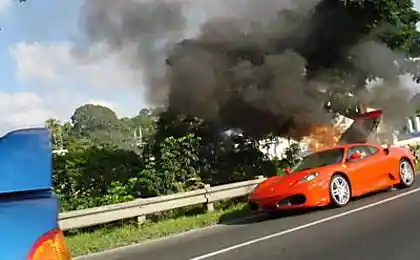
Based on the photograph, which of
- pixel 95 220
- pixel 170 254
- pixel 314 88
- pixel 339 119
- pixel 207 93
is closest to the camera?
pixel 170 254

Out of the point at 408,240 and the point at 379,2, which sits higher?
the point at 379,2

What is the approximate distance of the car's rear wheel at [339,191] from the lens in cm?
1049

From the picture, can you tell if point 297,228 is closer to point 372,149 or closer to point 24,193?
point 372,149

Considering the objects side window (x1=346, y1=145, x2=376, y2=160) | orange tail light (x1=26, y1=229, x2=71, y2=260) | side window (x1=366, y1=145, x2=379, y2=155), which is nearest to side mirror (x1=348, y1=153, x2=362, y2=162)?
side window (x1=346, y1=145, x2=376, y2=160)

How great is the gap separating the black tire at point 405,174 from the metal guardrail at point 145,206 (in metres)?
3.23

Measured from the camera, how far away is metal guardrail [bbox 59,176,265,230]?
983cm

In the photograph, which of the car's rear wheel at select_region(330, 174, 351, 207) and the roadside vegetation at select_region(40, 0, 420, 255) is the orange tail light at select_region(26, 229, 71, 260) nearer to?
the roadside vegetation at select_region(40, 0, 420, 255)

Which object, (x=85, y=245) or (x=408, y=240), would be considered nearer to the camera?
(x=408, y=240)

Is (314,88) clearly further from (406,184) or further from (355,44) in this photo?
(406,184)

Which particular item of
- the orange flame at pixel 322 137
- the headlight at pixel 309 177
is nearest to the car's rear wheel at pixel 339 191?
the headlight at pixel 309 177

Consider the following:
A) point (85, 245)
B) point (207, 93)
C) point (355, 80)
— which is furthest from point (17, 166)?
point (355, 80)

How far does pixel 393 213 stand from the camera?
29.2 feet

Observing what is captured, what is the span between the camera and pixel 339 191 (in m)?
10.6

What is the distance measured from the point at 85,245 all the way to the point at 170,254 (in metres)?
1.95
